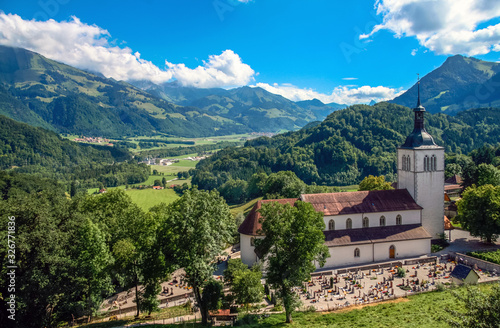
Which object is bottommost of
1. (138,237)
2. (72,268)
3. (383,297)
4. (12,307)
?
(383,297)

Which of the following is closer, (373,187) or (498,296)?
(498,296)

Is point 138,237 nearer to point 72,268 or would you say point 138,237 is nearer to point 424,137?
point 72,268

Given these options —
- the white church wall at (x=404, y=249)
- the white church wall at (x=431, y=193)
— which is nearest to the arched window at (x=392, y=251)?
the white church wall at (x=404, y=249)

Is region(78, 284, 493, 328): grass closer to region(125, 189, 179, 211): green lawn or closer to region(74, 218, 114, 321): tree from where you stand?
region(74, 218, 114, 321): tree

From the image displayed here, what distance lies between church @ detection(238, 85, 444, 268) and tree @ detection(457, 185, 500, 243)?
3669 mm

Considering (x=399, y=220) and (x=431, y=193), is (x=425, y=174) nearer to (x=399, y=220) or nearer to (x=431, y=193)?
(x=431, y=193)

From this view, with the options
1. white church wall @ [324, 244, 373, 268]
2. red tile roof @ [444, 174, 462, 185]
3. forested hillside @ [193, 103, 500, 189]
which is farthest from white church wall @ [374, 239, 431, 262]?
forested hillside @ [193, 103, 500, 189]

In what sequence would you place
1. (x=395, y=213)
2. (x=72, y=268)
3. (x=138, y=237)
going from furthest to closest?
(x=395, y=213) < (x=138, y=237) < (x=72, y=268)

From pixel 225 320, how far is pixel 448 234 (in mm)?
37309

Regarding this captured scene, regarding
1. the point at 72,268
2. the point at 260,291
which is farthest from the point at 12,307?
the point at 260,291

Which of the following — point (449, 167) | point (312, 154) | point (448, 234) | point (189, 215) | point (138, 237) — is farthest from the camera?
point (312, 154)

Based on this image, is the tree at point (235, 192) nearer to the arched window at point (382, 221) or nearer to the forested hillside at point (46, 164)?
the forested hillside at point (46, 164)

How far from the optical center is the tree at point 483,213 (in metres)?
40.5

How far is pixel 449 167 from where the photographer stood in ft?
316
